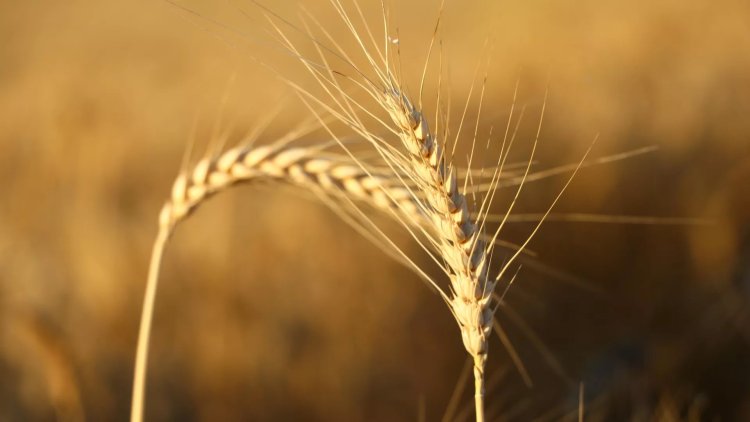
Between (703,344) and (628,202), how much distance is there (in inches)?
19.5

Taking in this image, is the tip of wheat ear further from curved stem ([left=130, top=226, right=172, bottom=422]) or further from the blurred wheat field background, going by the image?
the blurred wheat field background

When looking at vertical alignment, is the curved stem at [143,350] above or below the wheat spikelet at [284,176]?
below

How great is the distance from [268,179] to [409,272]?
2.04 metres

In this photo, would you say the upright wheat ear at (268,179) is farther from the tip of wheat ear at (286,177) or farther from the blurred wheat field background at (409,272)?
the blurred wheat field background at (409,272)

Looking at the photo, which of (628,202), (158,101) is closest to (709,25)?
(628,202)

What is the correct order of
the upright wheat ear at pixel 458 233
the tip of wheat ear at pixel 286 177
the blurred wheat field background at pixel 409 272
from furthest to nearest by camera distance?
the blurred wheat field background at pixel 409 272 → the tip of wheat ear at pixel 286 177 → the upright wheat ear at pixel 458 233

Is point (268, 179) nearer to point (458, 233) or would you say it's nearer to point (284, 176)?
point (284, 176)

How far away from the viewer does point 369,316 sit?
2.77 m

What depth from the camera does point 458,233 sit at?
64 centimetres

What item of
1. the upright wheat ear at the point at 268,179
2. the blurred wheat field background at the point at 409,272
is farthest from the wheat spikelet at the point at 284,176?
the blurred wheat field background at the point at 409,272

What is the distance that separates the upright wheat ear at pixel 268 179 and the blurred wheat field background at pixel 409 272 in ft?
5.09

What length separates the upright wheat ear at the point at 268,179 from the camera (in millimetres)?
771

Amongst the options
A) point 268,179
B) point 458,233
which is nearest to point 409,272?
point 268,179

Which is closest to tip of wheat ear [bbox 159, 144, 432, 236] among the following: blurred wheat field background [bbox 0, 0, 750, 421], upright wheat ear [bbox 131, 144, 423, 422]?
upright wheat ear [bbox 131, 144, 423, 422]
